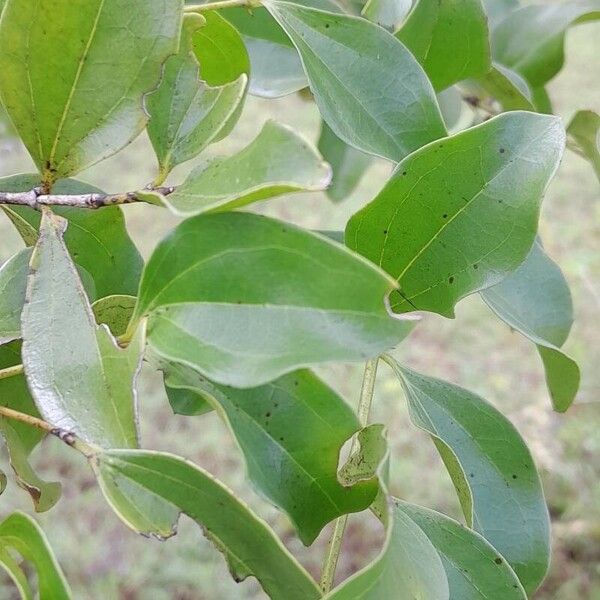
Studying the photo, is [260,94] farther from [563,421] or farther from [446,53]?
[563,421]

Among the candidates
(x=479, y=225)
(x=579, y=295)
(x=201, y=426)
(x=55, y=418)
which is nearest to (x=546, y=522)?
(x=479, y=225)

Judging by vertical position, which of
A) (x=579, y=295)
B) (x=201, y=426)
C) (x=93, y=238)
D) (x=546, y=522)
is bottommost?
(x=201, y=426)

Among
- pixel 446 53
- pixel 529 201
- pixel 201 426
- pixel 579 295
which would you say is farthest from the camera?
pixel 579 295

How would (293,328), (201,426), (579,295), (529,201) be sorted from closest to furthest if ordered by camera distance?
(293,328)
(529,201)
(201,426)
(579,295)

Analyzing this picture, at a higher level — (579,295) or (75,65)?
(75,65)

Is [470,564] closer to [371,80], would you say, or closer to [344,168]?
[371,80]

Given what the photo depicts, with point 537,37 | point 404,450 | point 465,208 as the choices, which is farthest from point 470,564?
point 404,450

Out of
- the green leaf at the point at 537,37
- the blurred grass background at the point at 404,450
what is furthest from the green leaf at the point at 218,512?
the blurred grass background at the point at 404,450
